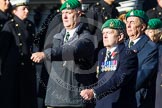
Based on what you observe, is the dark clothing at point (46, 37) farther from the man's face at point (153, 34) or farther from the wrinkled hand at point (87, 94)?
the man's face at point (153, 34)

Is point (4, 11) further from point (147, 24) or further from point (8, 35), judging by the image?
point (147, 24)

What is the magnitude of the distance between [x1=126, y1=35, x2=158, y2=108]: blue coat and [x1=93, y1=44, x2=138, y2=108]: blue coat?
1.08m

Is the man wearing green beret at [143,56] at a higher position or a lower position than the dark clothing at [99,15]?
lower

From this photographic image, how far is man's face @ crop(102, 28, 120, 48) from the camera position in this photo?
23.3 ft

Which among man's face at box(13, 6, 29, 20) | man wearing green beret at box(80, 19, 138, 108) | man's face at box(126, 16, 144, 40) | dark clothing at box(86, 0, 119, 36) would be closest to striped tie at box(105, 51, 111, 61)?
man wearing green beret at box(80, 19, 138, 108)

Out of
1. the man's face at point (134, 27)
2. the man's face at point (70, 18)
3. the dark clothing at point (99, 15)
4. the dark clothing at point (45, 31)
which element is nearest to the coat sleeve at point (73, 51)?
the man's face at point (70, 18)

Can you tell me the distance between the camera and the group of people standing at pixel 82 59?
703 centimetres

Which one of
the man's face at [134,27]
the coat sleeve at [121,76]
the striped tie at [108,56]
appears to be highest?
the man's face at [134,27]

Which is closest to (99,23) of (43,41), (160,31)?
(160,31)

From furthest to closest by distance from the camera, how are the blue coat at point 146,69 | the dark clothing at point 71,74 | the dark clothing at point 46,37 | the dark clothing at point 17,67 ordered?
the dark clothing at point 17,67 → the blue coat at point 146,69 → the dark clothing at point 46,37 → the dark clothing at point 71,74

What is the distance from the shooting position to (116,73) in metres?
6.98

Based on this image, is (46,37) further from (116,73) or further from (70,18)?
(116,73)

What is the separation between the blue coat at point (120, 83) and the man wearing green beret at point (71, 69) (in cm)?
41

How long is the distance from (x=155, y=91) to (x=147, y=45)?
565mm
